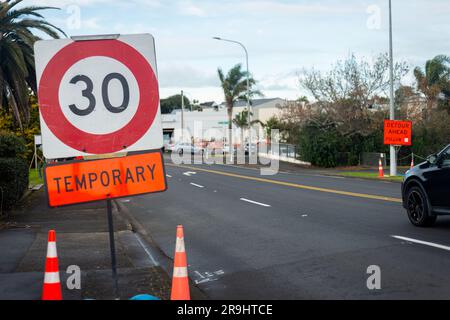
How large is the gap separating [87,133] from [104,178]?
0.40 metres

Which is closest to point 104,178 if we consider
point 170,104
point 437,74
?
point 437,74

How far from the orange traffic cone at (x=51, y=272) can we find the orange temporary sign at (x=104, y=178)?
0.94m

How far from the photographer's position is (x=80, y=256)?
9.23 meters

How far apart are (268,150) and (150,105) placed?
4999 cm

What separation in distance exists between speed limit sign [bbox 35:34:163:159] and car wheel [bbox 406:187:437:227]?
726 cm

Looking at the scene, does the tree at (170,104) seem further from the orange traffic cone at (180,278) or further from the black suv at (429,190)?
the orange traffic cone at (180,278)

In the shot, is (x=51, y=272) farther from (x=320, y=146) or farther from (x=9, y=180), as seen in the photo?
(x=320, y=146)

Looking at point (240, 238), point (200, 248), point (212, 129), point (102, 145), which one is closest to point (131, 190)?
point (102, 145)

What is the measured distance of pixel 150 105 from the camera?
17.1 ft

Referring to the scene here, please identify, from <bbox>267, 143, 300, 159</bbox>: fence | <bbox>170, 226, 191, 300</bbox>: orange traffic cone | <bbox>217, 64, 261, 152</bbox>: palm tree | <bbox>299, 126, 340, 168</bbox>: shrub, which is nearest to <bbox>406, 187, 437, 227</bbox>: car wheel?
<bbox>170, 226, 191, 300</bbox>: orange traffic cone

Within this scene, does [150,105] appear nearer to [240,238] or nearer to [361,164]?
[240,238]

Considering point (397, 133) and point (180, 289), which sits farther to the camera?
point (397, 133)

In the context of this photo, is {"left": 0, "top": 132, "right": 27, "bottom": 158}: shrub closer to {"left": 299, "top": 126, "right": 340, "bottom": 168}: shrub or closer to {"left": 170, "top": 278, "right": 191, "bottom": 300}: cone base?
{"left": 170, "top": 278, "right": 191, "bottom": 300}: cone base

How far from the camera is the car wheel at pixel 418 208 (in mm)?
11062
